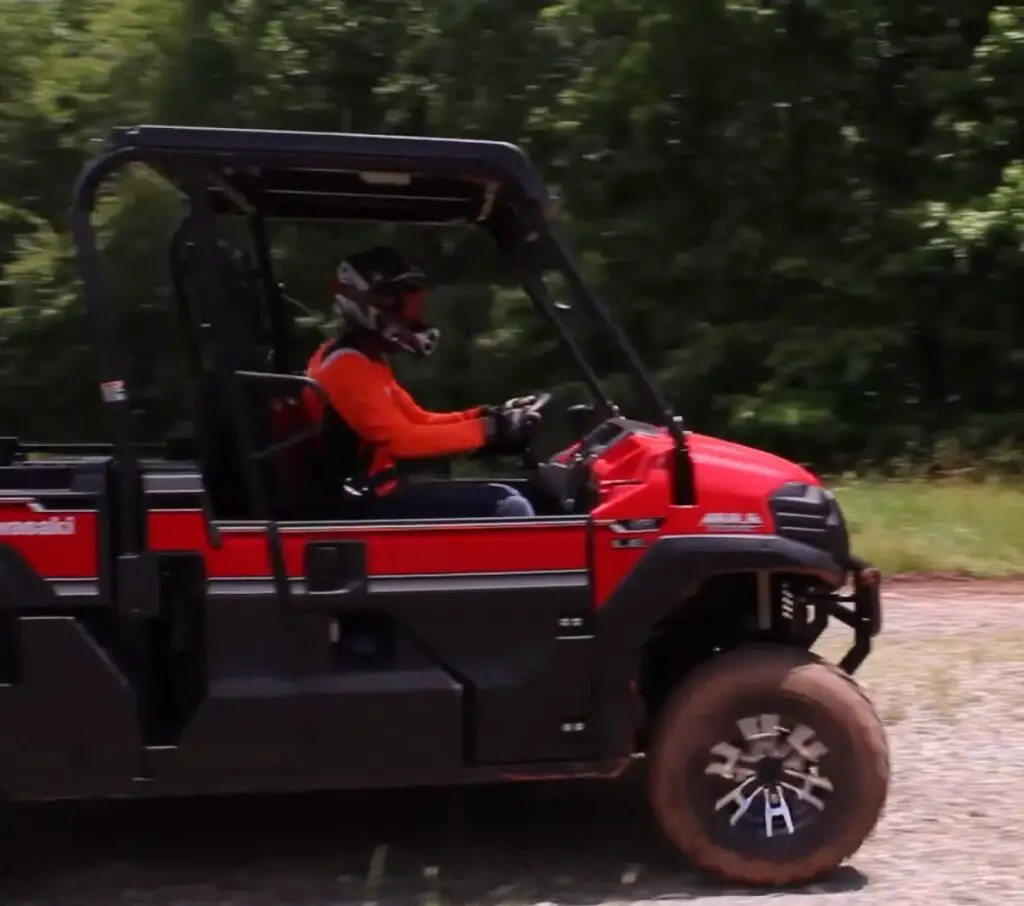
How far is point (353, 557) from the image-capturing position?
4355 mm

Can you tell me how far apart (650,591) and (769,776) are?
658 millimetres

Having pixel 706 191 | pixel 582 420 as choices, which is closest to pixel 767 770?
pixel 582 420

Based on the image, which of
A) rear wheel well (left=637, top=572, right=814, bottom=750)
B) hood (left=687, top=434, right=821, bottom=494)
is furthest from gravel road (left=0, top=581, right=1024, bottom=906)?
hood (left=687, top=434, right=821, bottom=494)

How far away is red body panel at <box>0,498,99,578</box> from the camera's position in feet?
13.8

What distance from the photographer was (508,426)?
4.84 meters

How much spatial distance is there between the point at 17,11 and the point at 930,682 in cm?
1269

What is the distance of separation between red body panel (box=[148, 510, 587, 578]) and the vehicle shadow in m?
0.96

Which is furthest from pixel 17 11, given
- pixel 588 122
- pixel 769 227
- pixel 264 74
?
pixel 769 227

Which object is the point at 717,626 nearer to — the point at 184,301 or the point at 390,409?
the point at 390,409

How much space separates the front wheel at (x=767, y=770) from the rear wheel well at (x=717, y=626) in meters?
0.23

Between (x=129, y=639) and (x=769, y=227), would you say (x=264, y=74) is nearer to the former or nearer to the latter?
(x=769, y=227)

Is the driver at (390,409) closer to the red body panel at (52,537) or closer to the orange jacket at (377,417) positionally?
the orange jacket at (377,417)

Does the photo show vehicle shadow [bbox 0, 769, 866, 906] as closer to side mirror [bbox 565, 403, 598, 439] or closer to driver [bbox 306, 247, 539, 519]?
driver [bbox 306, 247, 539, 519]

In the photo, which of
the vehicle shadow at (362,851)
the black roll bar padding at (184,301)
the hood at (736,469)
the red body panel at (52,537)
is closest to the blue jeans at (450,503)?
the hood at (736,469)
